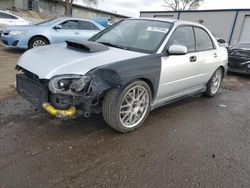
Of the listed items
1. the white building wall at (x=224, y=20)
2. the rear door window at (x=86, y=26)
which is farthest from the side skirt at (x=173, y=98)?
the white building wall at (x=224, y=20)

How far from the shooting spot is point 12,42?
7.71 metres

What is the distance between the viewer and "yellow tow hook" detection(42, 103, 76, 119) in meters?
2.45

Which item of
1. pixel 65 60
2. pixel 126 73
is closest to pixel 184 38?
pixel 126 73

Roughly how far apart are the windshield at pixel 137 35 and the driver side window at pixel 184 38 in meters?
0.15

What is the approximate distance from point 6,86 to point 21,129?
6.83ft

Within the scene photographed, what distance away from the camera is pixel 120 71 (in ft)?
8.66

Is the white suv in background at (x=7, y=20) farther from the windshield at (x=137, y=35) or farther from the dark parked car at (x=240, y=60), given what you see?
the dark parked car at (x=240, y=60)

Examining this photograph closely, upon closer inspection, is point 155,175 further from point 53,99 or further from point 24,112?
point 24,112

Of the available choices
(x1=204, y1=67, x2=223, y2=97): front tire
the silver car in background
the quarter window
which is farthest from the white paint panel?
the silver car in background

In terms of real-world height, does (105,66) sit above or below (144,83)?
above

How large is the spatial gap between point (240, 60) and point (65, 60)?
22.9 feet

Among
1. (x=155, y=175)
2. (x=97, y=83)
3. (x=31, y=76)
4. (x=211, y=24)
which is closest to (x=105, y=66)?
(x=97, y=83)

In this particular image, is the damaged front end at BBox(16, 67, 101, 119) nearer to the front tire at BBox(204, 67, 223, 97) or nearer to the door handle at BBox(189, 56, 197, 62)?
the door handle at BBox(189, 56, 197, 62)

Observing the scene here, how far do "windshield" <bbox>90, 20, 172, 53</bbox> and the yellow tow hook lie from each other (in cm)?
134
